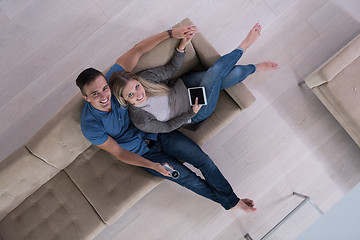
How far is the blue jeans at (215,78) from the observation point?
1.95 metres

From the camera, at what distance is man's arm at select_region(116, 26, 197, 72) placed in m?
1.89

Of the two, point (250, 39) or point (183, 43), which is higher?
point (183, 43)

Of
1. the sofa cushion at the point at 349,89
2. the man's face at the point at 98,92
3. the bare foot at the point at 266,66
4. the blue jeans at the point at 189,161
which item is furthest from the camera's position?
the bare foot at the point at 266,66

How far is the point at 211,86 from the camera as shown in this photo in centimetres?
194

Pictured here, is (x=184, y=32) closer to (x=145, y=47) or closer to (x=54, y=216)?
(x=145, y=47)

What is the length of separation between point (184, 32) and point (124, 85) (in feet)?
1.92

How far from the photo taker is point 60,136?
72.4 inches

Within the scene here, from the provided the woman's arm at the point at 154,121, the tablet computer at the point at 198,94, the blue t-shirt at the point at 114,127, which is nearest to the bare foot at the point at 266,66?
the tablet computer at the point at 198,94

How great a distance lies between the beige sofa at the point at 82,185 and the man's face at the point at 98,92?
27 cm

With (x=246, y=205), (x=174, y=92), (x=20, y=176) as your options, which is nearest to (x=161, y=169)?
(x=174, y=92)

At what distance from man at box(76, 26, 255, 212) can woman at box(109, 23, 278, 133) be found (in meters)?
0.11

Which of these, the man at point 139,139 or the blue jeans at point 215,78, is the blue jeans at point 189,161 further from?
the blue jeans at point 215,78

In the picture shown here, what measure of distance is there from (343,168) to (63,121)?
2.35m

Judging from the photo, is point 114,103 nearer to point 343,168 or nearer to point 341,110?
point 341,110
